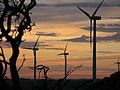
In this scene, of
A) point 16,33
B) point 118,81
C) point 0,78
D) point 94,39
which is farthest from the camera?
point 94,39

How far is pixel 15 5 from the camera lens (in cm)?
4084

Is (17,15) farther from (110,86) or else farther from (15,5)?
(110,86)

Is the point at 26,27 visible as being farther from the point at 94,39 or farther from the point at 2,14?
the point at 94,39

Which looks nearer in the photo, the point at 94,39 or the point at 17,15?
the point at 17,15

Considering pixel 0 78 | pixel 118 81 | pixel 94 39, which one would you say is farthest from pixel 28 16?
pixel 94 39

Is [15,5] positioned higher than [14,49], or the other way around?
[15,5]

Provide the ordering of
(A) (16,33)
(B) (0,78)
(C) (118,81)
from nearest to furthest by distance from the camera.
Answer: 1. (B) (0,78)
2. (A) (16,33)
3. (C) (118,81)

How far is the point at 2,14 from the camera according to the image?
40344mm

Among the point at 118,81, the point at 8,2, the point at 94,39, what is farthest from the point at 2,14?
the point at 94,39

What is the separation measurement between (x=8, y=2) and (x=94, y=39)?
19564 mm

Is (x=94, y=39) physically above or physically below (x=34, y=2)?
below

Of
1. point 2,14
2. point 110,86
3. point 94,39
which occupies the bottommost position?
point 110,86

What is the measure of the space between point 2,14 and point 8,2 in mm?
1278

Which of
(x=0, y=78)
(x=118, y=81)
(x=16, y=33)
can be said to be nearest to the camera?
(x=0, y=78)
